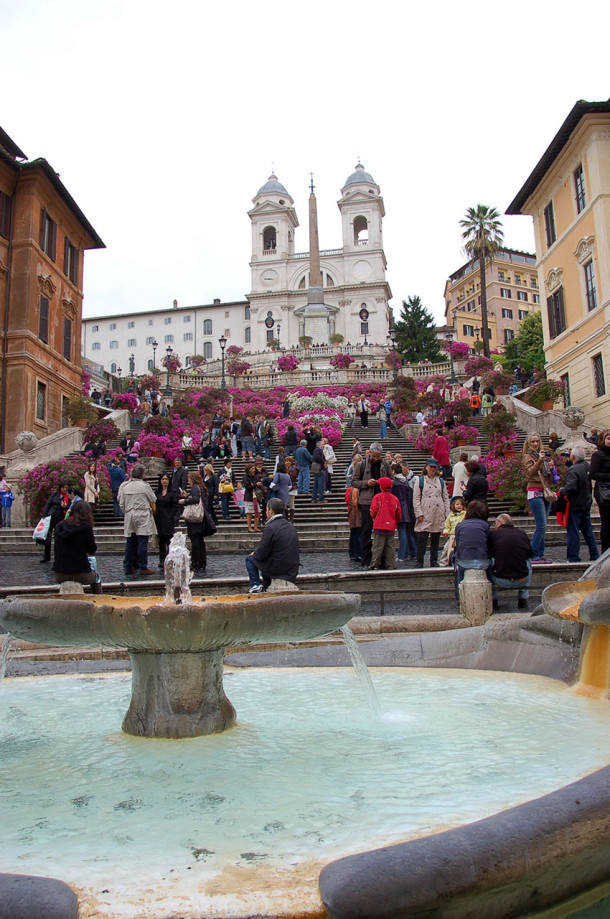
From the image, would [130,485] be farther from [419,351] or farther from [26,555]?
[419,351]

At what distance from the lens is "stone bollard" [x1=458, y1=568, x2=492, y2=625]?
682cm

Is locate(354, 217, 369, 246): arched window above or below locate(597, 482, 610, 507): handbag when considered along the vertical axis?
above

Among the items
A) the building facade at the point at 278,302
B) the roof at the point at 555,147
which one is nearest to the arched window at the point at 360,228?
the building facade at the point at 278,302

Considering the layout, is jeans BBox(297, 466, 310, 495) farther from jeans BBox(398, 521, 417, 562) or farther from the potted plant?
the potted plant

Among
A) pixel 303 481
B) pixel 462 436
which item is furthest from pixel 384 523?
pixel 462 436

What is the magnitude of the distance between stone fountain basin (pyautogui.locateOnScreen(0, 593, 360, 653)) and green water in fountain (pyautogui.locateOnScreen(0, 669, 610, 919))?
57 cm

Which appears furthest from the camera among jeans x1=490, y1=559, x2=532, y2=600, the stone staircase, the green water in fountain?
the stone staircase

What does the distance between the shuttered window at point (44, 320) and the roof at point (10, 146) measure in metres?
4.96

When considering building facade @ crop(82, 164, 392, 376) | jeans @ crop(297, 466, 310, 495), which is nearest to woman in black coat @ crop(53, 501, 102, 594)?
jeans @ crop(297, 466, 310, 495)

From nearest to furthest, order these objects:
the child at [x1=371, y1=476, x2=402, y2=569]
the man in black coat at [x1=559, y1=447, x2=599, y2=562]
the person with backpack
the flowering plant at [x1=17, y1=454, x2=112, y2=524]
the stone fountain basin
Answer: the stone fountain basin → the man in black coat at [x1=559, y1=447, x2=599, y2=562] → the child at [x1=371, y1=476, x2=402, y2=569] → the person with backpack → the flowering plant at [x1=17, y1=454, x2=112, y2=524]

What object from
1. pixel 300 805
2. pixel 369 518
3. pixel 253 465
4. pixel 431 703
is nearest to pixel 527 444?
pixel 369 518

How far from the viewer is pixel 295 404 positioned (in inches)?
1428

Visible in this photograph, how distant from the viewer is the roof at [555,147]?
74.5ft

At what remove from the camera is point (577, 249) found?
25.0 metres
